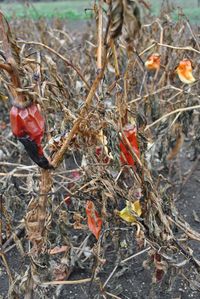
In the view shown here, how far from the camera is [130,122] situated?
123cm

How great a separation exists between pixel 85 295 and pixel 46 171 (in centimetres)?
61

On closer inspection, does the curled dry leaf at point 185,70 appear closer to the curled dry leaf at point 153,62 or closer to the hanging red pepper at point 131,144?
the curled dry leaf at point 153,62

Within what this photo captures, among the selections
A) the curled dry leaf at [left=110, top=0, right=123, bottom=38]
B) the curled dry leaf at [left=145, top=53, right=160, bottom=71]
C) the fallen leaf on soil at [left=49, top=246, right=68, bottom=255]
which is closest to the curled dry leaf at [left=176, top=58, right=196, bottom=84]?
the curled dry leaf at [left=145, top=53, right=160, bottom=71]

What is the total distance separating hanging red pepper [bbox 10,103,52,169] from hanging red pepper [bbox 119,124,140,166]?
234 mm

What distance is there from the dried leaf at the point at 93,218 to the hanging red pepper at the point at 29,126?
0.32 metres

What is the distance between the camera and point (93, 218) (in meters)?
1.29

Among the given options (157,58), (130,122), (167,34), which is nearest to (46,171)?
(130,122)

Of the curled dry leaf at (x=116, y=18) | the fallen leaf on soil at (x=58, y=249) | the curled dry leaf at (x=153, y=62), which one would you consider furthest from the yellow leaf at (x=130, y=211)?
the curled dry leaf at (x=153, y=62)

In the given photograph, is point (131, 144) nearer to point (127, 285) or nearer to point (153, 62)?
point (127, 285)

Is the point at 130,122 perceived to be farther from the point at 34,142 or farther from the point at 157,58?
the point at 157,58

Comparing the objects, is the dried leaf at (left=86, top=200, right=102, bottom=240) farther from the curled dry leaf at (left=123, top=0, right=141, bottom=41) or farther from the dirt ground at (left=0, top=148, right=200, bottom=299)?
the curled dry leaf at (left=123, top=0, right=141, bottom=41)

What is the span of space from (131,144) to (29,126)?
330 mm

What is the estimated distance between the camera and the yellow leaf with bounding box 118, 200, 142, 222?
120cm

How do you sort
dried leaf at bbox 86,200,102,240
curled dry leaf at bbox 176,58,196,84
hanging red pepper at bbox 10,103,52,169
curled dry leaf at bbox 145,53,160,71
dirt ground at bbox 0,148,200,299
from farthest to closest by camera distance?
curled dry leaf at bbox 145,53,160,71
curled dry leaf at bbox 176,58,196,84
dirt ground at bbox 0,148,200,299
dried leaf at bbox 86,200,102,240
hanging red pepper at bbox 10,103,52,169
